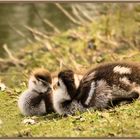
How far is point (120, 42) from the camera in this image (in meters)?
7.57

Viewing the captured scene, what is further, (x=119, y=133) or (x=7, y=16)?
(x=7, y=16)

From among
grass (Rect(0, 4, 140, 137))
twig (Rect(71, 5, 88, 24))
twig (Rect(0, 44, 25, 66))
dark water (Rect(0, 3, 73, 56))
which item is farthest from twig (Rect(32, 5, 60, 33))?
twig (Rect(0, 44, 25, 66))

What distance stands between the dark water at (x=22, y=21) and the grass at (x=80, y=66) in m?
0.16

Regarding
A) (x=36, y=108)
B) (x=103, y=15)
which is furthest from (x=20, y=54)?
(x=36, y=108)

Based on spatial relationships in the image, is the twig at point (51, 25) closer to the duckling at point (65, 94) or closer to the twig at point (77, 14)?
the twig at point (77, 14)

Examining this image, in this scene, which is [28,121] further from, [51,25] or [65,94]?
[51,25]

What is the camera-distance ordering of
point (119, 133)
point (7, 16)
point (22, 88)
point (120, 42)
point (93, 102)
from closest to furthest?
point (119, 133) < point (93, 102) < point (22, 88) < point (120, 42) < point (7, 16)

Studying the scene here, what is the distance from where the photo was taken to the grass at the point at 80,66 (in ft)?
14.6

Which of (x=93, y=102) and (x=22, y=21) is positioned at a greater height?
(x=22, y=21)

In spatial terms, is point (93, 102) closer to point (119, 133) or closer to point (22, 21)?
point (119, 133)

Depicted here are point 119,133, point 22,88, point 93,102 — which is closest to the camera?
point 119,133

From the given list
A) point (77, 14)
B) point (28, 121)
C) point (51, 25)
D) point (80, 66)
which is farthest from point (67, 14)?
point (28, 121)

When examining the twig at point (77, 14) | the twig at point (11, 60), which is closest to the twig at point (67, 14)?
the twig at point (77, 14)

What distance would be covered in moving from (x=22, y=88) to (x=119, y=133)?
131 cm
